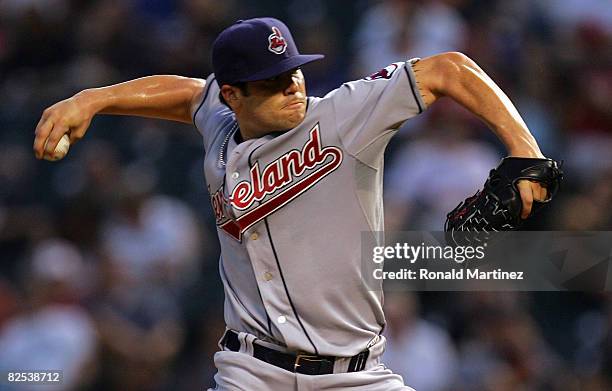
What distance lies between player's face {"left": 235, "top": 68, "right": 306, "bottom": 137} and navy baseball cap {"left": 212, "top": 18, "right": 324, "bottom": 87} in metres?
0.04

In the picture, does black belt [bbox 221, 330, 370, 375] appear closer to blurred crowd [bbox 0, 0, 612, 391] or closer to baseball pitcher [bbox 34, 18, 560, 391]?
baseball pitcher [bbox 34, 18, 560, 391]

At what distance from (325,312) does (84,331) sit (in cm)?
310

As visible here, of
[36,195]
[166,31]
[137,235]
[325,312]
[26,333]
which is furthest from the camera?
[166,31]

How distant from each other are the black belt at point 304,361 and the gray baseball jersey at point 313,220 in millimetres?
29

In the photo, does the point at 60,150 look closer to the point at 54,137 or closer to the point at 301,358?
the point at 54,137

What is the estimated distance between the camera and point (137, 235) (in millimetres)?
6555

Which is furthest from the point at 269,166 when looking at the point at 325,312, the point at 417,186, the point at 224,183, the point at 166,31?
the point at 166,31

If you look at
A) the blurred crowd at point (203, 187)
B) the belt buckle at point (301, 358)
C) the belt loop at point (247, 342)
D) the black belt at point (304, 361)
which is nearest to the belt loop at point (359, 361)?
the black belt at point (304, 361)

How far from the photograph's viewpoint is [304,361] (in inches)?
126

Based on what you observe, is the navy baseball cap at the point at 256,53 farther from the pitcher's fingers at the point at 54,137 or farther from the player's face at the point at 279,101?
the pitcher's fingers at the point at 54,137

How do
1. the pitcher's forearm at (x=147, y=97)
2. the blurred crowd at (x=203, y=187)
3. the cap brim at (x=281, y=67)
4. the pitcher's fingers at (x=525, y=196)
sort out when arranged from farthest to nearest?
the blurred crowd at (x=203, y=187), the pitcher's forearm at (x=147, y=97), the cap brim at (x=281, y=67), the pitcher's fingers at (x=525, y=196)

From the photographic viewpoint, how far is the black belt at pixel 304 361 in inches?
126

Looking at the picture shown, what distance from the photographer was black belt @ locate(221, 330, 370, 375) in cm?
321

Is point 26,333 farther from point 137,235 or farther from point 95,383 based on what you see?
point 137,235
